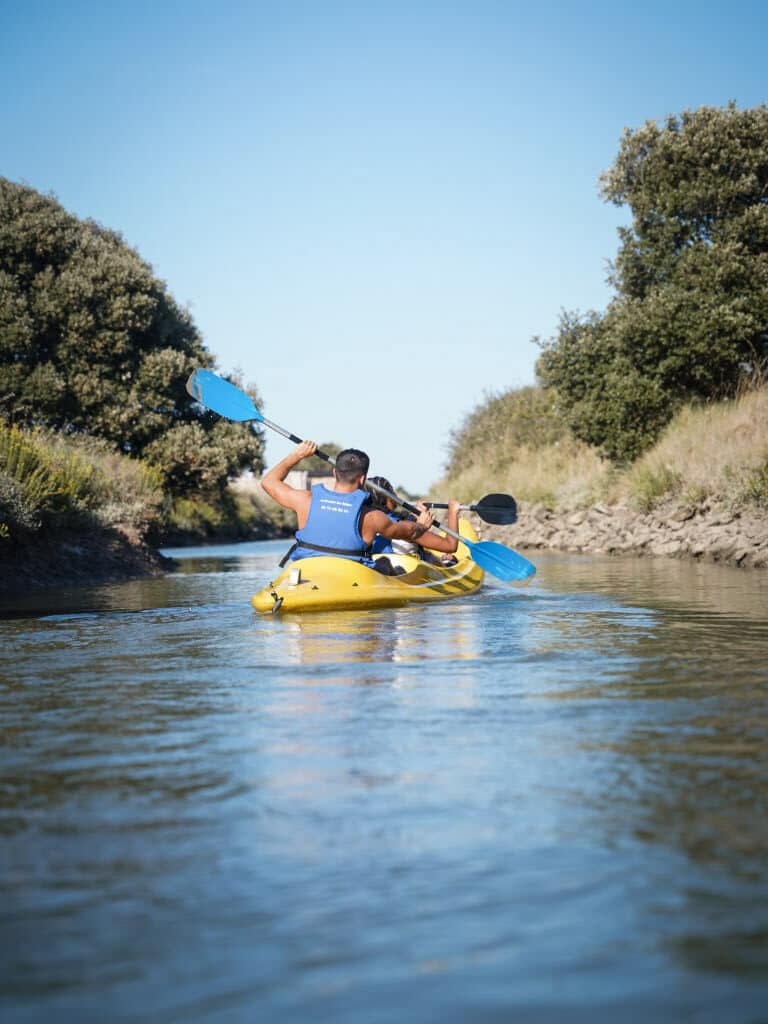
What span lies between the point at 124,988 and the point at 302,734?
1883 mm

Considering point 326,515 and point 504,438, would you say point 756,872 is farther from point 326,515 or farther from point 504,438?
point 504,438

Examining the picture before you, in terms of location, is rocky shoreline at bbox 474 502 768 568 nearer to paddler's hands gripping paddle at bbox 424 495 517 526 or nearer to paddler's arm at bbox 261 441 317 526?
paddler's hands gripping paddle at bbox 424 495 517 526

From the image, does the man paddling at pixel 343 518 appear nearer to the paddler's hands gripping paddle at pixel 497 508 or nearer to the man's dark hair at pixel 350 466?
the man's dark hair at pixel 350 466

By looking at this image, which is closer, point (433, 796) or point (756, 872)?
point (756, 872)

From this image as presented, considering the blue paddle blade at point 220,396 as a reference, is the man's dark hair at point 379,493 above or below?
below

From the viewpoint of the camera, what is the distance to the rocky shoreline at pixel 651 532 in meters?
13.6

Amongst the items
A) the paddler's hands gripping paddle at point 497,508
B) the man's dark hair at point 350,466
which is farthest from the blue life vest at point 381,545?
the paddler's hands gripping paddle at point 497,508

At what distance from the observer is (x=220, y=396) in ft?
36.4

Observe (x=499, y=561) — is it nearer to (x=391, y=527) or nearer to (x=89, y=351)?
(x=391, y=527)

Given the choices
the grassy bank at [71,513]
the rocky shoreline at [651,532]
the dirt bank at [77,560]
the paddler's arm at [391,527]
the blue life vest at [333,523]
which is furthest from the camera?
the rocky shoreline at [651,532]

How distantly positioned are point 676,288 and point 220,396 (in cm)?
1125

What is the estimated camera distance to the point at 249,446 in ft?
77.8

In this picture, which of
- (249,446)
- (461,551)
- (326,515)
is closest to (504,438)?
(249,446)

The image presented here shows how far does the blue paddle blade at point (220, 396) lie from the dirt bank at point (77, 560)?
2.64m
